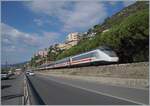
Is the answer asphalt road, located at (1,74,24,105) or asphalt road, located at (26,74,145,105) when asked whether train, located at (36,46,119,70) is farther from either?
asphalt road, located at (26,74,145,105)

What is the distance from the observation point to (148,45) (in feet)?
164

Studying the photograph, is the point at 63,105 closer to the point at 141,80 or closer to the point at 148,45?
the point at 141,80

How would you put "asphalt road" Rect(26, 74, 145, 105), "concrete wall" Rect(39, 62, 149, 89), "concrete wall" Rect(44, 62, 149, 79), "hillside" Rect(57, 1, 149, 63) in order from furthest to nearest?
1. "hillside" Rect(57, 1, 149, 63)
2. "concrete wall" Rect(44, 62, 149, 79)
3. "concrete wall" Rect(39, 62, 149, 89)
4. "asphalt road" Rect(26, 74, 145, 105)

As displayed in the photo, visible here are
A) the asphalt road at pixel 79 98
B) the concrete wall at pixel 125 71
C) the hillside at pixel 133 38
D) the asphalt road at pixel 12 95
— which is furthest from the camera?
the hillside at pixel 133 38

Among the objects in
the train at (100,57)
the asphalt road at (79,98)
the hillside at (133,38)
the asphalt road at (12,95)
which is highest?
the hillside at (133,38)

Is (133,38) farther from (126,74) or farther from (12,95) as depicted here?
(12,95)

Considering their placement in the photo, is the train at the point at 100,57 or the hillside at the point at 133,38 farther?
the hillside at the point at 133,38

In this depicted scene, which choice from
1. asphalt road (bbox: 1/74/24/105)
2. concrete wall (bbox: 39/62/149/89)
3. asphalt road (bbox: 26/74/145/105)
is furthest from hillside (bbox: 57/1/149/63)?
asphalt road (bbox: 26/74/145/105)

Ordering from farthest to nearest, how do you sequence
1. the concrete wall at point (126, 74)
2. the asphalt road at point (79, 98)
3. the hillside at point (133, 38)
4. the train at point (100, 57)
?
the hillside at point (133, 38), the train at point (100, 57), the concrete wall at point (126, 74), the asphalt road at point (79, 98)

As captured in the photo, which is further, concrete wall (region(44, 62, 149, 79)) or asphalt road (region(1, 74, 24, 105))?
concrete wall (region(44, 62, 149, 79))

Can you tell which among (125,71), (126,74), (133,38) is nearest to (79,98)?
(126,74)

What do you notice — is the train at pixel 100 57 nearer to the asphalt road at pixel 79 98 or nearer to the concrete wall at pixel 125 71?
the concrete wall at pixel 125 71

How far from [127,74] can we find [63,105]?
63.9 ft

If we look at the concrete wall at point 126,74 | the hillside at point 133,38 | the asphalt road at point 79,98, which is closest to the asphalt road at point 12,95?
the asphalt road at point 79,98
